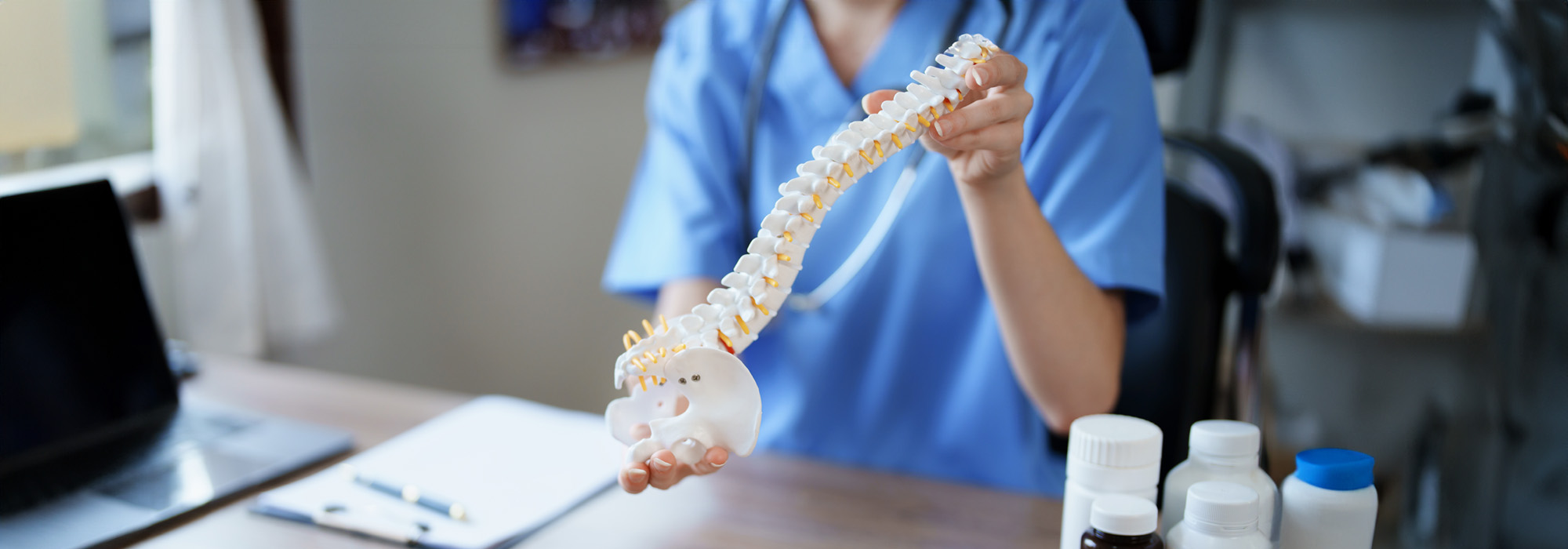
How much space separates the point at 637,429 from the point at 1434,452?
1123 millimetres

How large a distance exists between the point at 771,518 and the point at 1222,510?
0.32 meters

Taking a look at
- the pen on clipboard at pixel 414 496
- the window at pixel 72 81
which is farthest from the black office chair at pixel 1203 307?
the window at pixel 72 81

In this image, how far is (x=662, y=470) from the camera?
524mm

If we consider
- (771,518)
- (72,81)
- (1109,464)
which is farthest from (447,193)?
(1109,464)

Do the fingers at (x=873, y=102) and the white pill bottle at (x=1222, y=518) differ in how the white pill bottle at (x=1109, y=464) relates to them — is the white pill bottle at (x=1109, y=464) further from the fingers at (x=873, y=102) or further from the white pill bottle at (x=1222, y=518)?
the fingers at (x=873, y=102)

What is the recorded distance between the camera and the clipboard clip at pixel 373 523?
0.66 meters

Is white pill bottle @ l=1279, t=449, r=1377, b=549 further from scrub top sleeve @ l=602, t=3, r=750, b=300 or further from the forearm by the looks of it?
scrub top sleeve @ l=602, t=3, r=750, b=300

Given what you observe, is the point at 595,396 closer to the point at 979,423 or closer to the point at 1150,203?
the point at 979,423

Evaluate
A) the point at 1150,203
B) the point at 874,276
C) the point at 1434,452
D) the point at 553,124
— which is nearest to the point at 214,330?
the point at 553,124

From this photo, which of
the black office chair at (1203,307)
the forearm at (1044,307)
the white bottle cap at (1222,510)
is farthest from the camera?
the black office chair at (1203,307)

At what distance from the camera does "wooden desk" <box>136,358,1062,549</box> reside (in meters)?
0.68

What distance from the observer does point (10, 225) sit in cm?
78

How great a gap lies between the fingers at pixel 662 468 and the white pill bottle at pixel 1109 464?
20cm

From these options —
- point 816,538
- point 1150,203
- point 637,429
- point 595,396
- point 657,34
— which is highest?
point 657,34
